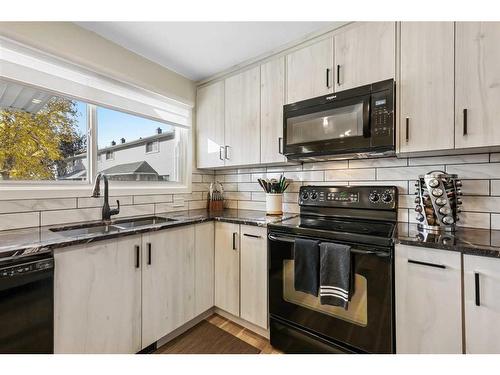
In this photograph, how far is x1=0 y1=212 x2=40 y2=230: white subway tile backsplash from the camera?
4.62 feet

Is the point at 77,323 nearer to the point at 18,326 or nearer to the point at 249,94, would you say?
the point at 18,326

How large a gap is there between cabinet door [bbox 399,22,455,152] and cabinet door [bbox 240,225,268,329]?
43.9 inches

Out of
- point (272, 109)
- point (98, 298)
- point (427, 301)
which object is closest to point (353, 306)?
point (427, 301)

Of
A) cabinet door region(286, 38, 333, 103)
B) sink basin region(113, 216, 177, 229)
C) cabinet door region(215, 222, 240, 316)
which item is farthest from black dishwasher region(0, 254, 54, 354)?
cabinet door region(286, 38, 333, 103)

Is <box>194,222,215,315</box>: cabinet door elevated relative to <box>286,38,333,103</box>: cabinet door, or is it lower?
lower

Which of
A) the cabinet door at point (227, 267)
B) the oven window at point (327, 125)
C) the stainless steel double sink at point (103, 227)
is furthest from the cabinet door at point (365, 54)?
the stainless steel double sink at point (103, 227)

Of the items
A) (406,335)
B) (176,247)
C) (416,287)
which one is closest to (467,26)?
(416,287)

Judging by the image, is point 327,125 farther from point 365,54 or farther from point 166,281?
point 166,281

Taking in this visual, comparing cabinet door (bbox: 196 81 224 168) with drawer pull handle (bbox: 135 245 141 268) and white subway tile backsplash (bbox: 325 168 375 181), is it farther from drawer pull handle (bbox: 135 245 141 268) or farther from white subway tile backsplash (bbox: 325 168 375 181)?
drawer pull handle (bbox: 135 245 141 268)

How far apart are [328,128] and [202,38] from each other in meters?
1.16

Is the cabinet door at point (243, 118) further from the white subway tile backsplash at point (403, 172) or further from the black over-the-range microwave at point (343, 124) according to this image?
the white subway tile backsplash at point (403, 172)

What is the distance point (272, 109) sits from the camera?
1997 mm

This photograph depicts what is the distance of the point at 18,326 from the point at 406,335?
179 cm
